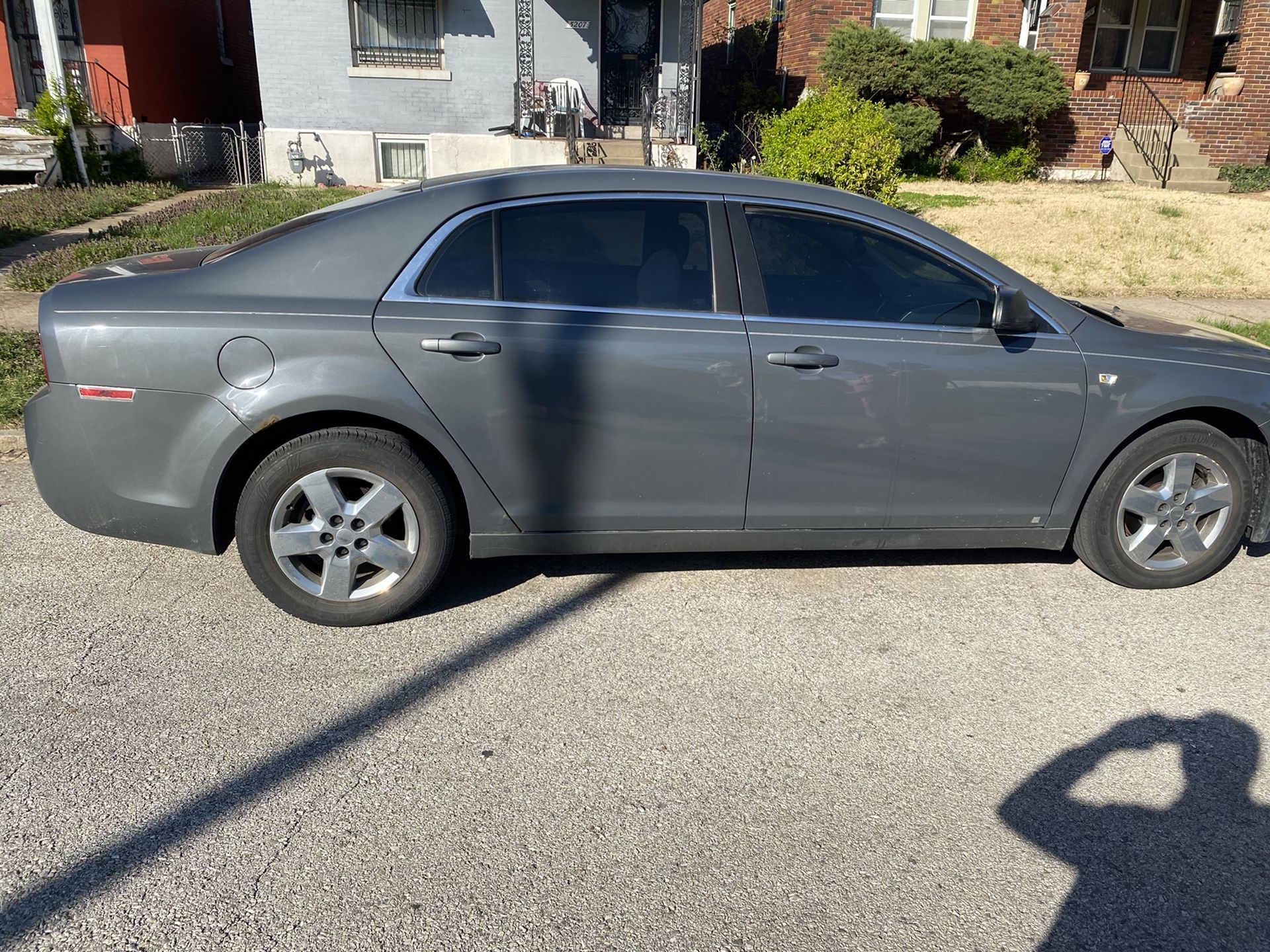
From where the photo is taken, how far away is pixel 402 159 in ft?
61.6

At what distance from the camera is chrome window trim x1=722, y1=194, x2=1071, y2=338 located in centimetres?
416

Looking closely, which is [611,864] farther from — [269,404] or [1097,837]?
[269,404]

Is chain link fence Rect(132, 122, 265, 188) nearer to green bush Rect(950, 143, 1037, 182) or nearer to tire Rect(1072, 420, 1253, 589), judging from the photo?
green bush Rect(950, 143, 1037, 182)

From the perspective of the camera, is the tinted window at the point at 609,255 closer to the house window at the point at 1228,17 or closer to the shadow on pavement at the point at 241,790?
the shadow on pavement at the point at 241,790

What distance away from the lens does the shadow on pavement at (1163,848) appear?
102 inches

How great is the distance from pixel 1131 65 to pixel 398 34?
44.1 feet

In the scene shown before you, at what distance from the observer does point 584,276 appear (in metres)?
4.05

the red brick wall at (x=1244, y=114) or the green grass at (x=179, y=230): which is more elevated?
the red brick wall at (x=1244, y=114)

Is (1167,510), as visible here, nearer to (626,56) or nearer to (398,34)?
(626,56)

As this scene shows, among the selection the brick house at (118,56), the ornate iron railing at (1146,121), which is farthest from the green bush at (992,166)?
the brick house at (118,56)

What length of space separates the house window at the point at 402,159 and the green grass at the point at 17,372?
1167cm

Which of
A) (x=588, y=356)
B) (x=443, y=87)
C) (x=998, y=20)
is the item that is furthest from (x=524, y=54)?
(x=588, y=356)

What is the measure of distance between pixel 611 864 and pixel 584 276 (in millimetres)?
2242

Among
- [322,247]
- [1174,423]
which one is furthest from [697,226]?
[1174,423]
